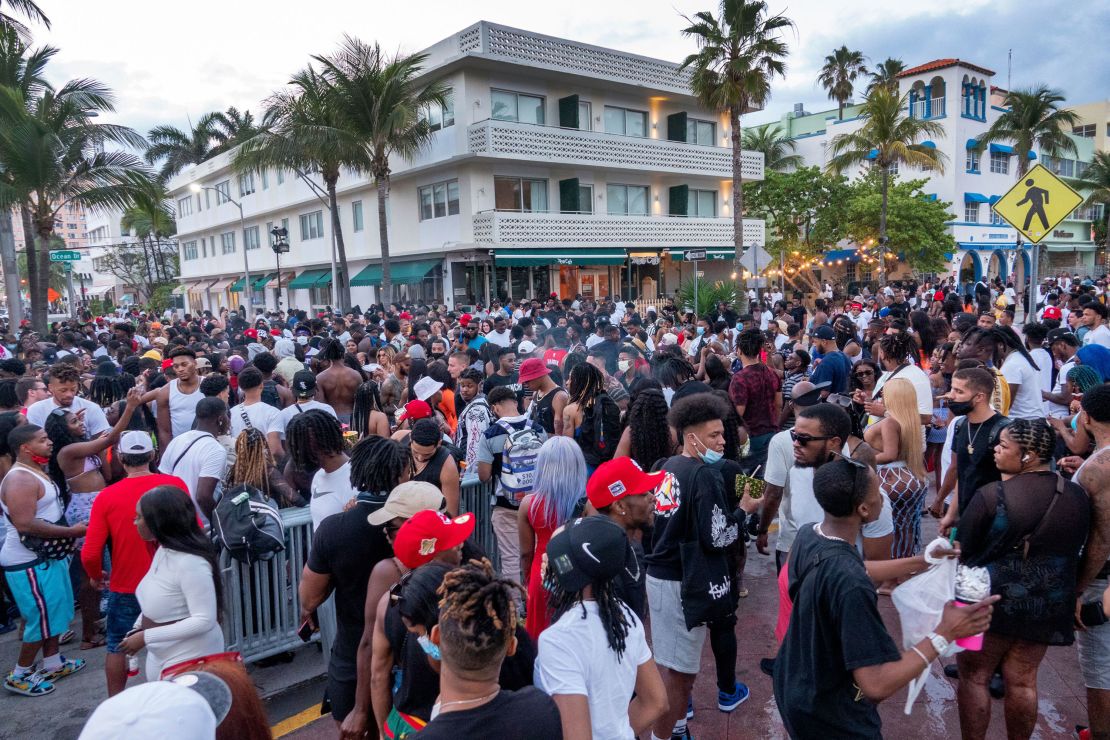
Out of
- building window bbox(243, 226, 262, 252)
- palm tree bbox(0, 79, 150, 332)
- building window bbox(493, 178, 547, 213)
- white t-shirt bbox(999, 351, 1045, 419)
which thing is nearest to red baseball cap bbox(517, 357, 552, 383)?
white t-shirt bbox(999, 351, 1045, 419)

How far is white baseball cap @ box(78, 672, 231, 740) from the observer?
150 cm

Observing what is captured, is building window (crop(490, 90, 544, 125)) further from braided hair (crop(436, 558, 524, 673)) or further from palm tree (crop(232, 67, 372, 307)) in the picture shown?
braided hair (crop(436, 558, 524, 673))

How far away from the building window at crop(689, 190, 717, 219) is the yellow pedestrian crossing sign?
88.0 feet

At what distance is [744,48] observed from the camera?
2244cm

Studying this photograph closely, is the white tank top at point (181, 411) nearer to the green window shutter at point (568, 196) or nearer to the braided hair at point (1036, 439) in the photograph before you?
the braided hair at point (1036, 439)

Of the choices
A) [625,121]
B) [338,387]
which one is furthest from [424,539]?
[625,121]

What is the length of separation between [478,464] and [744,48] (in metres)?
21.7

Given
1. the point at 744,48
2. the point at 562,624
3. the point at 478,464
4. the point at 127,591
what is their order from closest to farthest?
1. the point at 562,624
2. the point at 127,591
3. the point at 478,464
4. the point at 744,48

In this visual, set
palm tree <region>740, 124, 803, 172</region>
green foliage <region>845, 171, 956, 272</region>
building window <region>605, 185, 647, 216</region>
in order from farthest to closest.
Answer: palm tree <region>740, 124, 803, 172</region> < green foliage <region>845, 171, 956, 272</region> < building window <region>605, 185, 647, 216</region>

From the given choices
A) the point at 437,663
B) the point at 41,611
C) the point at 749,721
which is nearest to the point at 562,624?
the point at 437,663

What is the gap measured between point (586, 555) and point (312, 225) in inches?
1472

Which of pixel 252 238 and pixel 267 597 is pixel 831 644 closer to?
pixel 267 597

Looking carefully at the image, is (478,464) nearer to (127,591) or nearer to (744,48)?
(127,591)

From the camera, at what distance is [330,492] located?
163 inches
